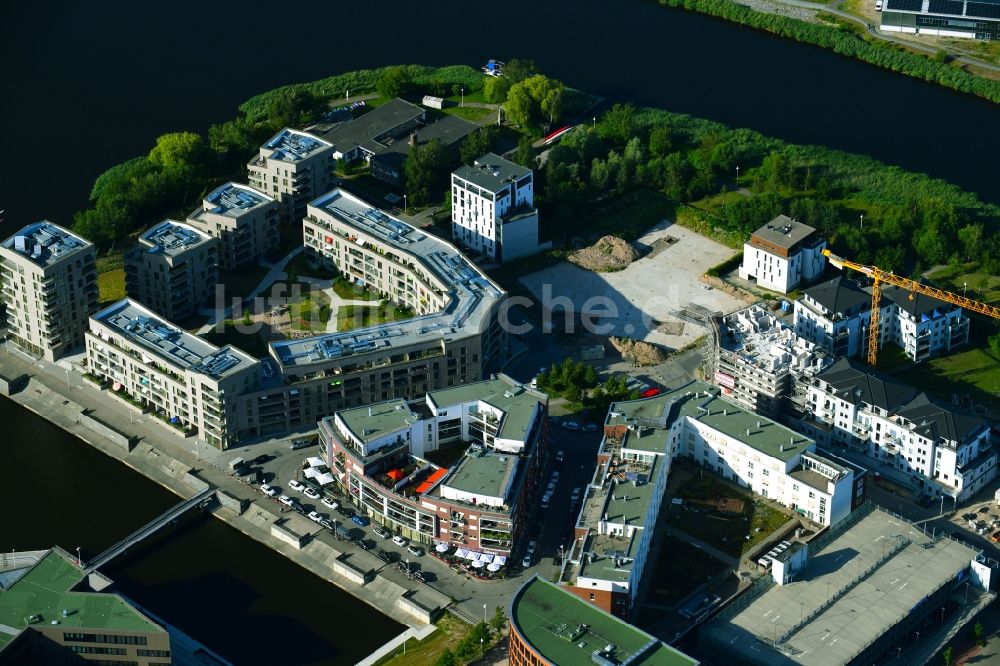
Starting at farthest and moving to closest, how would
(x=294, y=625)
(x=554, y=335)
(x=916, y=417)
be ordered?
(x=554, y=335) < (x=916, y=417) < (x=294, y=625)

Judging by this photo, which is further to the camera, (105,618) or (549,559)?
(549,559)

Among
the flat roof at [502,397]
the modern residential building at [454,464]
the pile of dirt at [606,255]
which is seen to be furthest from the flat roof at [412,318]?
the pile of dirt at [606,255]

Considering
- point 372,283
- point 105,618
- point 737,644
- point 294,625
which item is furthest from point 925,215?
point 105,618

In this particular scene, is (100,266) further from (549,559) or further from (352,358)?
(549,559)

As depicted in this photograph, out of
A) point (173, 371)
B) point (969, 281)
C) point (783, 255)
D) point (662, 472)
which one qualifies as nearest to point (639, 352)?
point (783, 255)

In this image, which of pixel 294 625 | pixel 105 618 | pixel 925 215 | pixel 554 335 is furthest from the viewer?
pixel 925 215

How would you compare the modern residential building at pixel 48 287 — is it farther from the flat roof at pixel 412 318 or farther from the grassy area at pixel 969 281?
the grassy area at pixel 969 281

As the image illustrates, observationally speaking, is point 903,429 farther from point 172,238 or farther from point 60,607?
point 172,238
